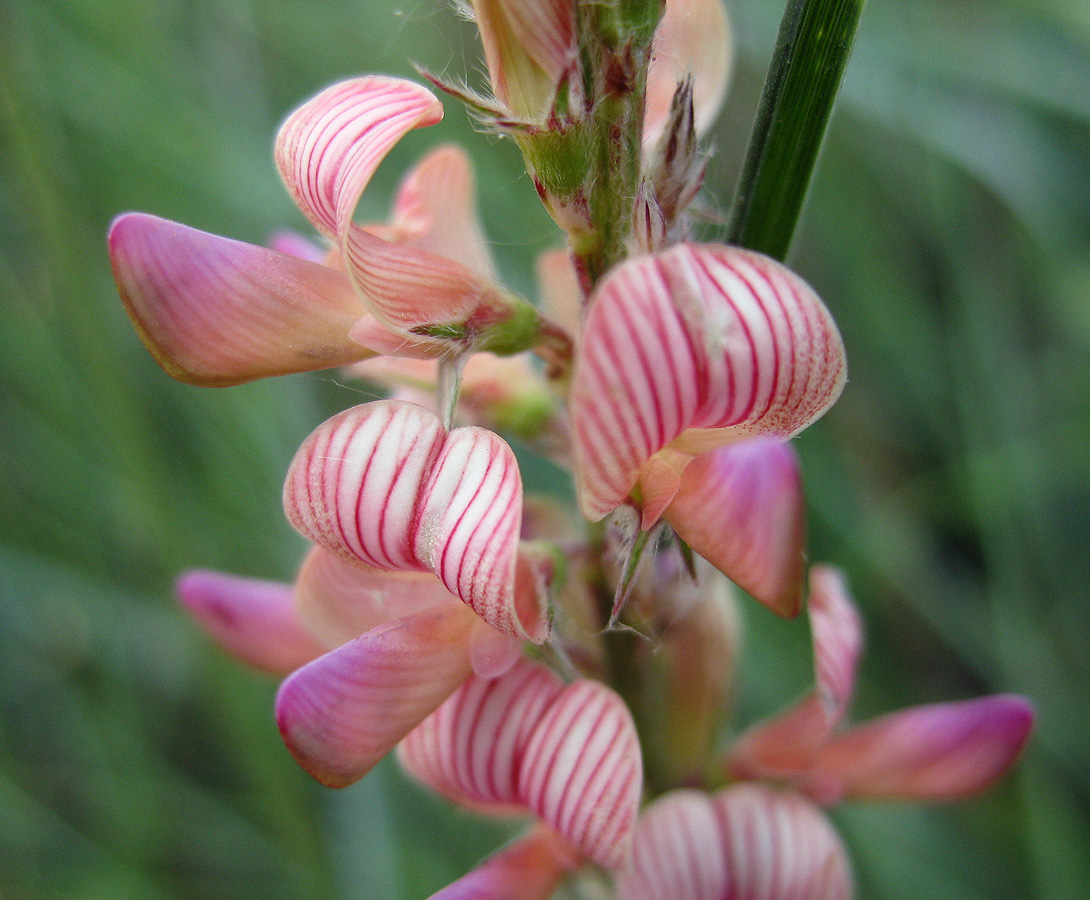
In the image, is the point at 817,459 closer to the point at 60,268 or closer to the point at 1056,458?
the point at 1056,458

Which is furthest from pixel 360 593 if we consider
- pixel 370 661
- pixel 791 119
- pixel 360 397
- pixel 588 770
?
pixel 360 397

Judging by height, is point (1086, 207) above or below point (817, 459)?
above

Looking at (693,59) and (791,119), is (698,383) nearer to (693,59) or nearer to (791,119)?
(791,119)

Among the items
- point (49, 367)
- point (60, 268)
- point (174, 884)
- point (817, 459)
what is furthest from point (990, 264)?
point (174, 884)

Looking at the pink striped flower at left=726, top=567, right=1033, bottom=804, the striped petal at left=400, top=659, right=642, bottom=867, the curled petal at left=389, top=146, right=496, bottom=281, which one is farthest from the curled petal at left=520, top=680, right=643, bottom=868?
the curled petal at left=389, top=146, right=496, bottom=281

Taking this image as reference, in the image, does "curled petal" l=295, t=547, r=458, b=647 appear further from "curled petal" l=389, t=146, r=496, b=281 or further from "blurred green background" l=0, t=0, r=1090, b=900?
"blurred green background" l=0, t=0, r=1090, b=900

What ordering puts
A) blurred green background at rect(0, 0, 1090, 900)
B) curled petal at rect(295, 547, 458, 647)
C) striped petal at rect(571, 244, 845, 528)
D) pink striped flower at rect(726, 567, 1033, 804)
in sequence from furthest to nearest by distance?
blurred green background at rect(0, 0, 1090, 900), pink striped flower at rect(726, 567, 1033, 804), curled petal at rect(295, 547, 458, 647), striped petal at rect(571, 244, 845, 528)

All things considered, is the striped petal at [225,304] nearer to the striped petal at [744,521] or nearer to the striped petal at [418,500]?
the striped petal at [418,500]

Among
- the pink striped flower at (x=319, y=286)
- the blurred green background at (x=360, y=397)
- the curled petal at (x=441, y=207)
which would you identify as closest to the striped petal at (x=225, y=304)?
the pink striped flower at (x=319, y=286)
